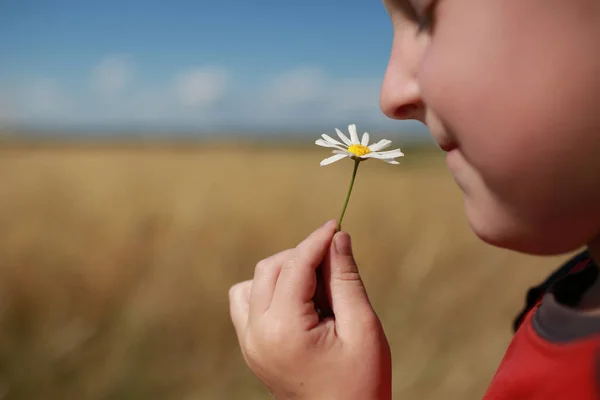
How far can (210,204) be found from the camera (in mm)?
2273

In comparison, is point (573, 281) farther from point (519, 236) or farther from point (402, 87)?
point (402, 87)

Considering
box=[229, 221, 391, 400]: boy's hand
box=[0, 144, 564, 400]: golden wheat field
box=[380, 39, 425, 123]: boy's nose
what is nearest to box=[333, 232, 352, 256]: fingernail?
box=[229, 221, 391, 400]: boy's hand

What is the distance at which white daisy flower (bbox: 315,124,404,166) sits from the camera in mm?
556

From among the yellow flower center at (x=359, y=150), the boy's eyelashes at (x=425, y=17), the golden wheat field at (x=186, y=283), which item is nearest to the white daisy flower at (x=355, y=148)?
the yellow flower center at (x=359, y=150)

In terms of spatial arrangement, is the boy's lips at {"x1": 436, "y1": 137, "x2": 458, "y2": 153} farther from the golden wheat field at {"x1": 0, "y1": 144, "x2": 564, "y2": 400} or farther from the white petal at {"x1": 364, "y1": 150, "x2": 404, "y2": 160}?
the golden wheat field at {"x1": 0, "y1": 144, "x2": 564, "y2": 400}

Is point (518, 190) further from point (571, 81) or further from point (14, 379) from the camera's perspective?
point (14, 379)

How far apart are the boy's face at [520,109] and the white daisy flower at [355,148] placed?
0.07 meters

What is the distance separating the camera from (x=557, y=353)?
45cm

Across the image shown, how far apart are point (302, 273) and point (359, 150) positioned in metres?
0.13

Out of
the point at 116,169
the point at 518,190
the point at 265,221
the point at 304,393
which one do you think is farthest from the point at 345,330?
the point at 116,169

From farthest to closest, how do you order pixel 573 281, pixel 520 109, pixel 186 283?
pixel 186 283, pixel 573 281, pixel 520 109

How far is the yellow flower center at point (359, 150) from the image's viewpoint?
0.57m

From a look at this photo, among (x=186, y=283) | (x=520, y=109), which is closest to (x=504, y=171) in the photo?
(x=520, y=109)

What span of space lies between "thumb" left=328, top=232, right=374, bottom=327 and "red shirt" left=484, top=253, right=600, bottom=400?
0.43 ft
